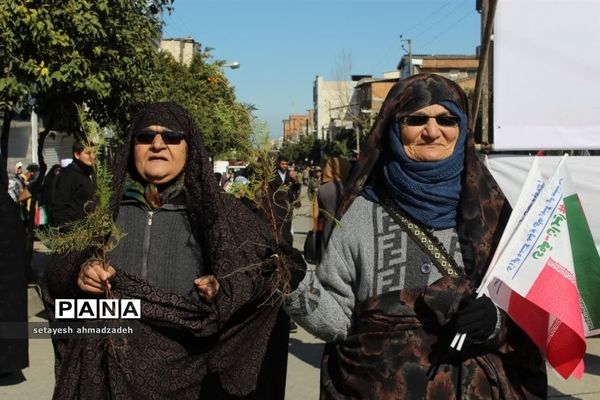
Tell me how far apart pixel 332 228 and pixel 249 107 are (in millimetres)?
546

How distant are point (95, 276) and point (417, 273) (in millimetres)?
1086

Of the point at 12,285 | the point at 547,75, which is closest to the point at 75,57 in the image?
the point at 12,285

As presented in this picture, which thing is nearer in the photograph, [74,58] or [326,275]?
[326,275]

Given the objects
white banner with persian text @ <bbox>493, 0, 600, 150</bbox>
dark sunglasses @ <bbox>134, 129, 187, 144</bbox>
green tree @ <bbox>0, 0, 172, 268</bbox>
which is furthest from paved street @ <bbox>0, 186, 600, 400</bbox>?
dark sunglasses @ <bbox>134, 129, 187, 144</bbox>

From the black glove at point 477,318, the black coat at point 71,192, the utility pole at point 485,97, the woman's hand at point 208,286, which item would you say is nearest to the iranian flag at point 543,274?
the black glove at point 477,318

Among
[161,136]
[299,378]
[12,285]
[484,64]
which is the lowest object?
[299,378]

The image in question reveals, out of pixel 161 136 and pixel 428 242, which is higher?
pixel 161 136

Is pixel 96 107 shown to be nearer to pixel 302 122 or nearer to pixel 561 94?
pixel 561 94

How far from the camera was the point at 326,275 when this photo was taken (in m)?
2.65

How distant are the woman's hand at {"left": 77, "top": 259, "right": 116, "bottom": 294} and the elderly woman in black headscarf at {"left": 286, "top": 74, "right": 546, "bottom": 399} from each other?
64 cm

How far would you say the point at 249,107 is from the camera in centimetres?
288

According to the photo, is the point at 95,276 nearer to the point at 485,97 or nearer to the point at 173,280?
the point at 173,280

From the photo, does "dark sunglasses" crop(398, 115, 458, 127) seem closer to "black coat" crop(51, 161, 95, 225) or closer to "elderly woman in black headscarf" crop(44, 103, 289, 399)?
"elderly woman in black headscarf" crop(44, 103, 289, 399)

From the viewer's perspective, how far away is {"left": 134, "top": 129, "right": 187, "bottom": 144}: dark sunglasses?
9.86 feet
